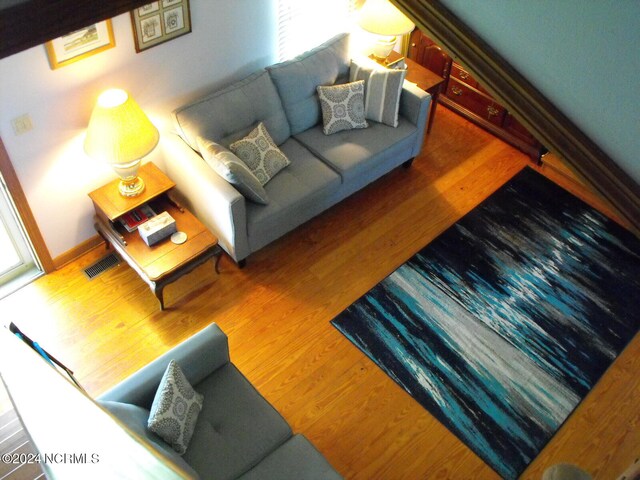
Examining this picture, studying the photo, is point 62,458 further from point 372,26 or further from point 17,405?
point 372,26

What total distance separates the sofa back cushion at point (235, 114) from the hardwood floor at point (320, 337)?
2.54ft

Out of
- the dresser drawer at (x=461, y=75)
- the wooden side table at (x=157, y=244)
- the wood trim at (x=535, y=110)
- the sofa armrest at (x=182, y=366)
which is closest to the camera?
the wood trim at (x=535, y=110)

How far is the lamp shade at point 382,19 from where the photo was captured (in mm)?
4305

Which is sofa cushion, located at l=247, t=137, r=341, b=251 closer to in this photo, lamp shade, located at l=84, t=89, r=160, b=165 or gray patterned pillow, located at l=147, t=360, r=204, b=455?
lamp shade, located at l=84, t=89, r=160, b=165

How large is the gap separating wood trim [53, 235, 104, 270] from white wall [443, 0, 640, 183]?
3258 mm

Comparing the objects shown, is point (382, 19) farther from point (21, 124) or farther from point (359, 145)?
point (21, 124)

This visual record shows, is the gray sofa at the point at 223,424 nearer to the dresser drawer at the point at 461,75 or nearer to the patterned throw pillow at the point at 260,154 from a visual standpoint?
the patterned throw pillow at the point at 260,154

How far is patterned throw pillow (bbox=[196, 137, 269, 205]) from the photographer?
3.45 meters

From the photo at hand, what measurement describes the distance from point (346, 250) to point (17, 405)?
9.40 feet

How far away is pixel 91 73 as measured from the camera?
3.25 m

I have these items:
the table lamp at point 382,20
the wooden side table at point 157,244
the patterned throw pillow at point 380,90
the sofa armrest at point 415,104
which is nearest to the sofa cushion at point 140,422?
the wooden side table at point 157,244

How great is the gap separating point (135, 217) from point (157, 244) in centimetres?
24

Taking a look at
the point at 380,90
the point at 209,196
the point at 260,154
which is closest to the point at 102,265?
the point at 209,196

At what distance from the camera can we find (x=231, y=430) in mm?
2682
